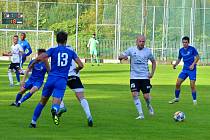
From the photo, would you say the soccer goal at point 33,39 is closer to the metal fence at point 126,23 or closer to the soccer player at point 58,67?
the metal fence at point 126,23

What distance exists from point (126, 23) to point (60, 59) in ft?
162

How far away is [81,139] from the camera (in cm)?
1395

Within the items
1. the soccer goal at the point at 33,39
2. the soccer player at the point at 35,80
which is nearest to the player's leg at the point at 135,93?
the soccer player at the point at 35,80

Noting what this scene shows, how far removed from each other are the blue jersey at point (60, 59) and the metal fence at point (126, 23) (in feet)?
152

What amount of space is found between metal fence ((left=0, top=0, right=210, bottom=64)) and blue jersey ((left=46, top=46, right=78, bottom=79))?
46.2 meters

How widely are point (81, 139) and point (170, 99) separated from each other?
35.6 feet

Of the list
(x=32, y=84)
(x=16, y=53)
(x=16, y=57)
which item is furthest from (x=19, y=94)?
(x=16, y=57)

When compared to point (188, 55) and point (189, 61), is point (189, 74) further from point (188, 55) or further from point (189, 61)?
point (188, 55)

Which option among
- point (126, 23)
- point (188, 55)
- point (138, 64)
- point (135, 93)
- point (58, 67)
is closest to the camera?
point (58, 67)

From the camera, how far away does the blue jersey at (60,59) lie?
1523 centimetres

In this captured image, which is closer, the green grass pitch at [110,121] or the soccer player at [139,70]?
the green grass pitch at [110,121]

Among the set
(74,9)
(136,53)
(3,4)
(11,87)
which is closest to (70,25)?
(74,9)

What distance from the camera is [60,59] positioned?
50.1 feet

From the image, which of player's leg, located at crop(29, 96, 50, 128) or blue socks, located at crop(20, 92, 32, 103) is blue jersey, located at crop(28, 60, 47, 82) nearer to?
blue socks, located at crop(20, 92, 32, 103)
